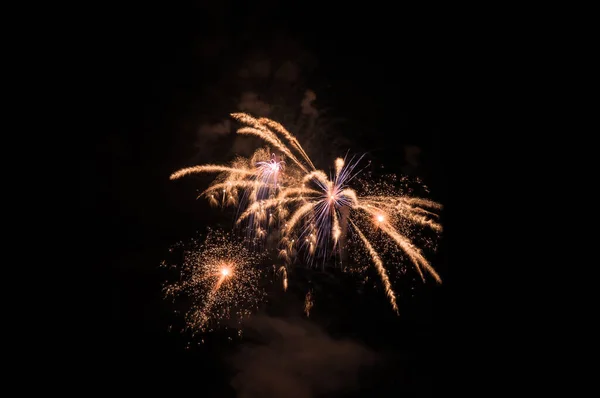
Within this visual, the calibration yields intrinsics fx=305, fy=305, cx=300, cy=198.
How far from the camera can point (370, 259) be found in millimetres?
10891

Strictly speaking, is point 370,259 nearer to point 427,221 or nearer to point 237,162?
point 427,221

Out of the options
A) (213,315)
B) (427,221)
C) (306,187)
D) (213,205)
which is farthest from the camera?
(213,205)

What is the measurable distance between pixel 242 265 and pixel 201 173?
3.95 meters

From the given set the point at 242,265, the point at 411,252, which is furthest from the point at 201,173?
the point at 411,252

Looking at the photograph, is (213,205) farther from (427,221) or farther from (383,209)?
(427,221)

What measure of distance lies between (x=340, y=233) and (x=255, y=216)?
3188mm

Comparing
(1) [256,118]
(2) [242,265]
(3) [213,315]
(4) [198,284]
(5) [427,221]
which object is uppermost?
(1) [256,118]

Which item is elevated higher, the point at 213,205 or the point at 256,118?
the point at 256,118

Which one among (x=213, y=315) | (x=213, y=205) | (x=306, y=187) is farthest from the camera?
(x=213, y=205)

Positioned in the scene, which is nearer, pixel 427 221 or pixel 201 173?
pixel 427 221

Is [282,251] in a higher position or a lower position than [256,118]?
lower

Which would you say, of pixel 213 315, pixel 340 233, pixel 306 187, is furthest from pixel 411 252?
pixel 213 315

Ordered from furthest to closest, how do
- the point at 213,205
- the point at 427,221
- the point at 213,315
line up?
the point at 213,205
the point at 213,315
the point at 427,221

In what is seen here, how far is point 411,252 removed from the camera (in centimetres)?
1055
